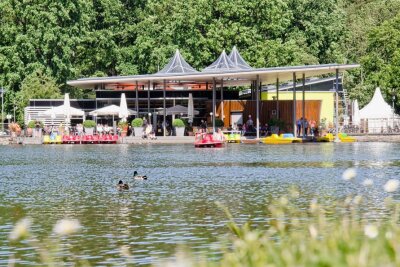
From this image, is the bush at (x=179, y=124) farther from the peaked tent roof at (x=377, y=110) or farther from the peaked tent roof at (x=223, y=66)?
the peaked tent roof at (x=377, y=110)

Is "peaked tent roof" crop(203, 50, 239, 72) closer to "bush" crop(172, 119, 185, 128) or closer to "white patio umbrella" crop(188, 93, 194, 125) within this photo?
"white patio umbrella" crop(188, 93, 194, 125)

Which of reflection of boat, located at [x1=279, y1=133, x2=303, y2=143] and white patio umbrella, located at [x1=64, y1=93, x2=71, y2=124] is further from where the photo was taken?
white patio umbrella, located at [x1=64, y1=93, x2=71, y2=124]

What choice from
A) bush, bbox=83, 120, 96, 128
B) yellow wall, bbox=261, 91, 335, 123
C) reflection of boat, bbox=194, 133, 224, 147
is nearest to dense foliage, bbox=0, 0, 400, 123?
Answer: yellow wall, bbox=261, 91, 335, 123

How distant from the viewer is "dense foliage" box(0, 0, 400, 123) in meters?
88.2

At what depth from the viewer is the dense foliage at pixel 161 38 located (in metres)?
88.2

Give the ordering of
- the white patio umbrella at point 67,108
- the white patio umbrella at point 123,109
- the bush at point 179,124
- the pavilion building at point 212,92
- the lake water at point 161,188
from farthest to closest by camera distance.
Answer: the white patio umbrella at point 67,108 < the white patio umbrella at point 123,109 < the bush at point 179,124 < the pavilion building at point 212,92 < the lake water at point 161,188

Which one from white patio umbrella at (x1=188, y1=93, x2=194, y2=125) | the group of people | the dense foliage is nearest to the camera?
the group of people

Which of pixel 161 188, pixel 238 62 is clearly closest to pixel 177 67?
pixel 238 62

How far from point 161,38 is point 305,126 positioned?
23.2 metres

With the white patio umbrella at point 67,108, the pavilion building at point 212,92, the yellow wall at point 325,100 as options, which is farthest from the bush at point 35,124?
the yellow wall at point 325,100

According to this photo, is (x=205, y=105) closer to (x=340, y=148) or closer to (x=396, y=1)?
(x=340, y=148)

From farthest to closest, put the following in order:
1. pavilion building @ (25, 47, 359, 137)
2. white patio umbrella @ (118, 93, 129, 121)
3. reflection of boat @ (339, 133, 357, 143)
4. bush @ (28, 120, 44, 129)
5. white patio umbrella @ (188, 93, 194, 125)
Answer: bush @ (28, 120, 44, 129)
white patio umbrella @ (118, 93, 129, 121)
white patio umbrella @ (188, 93, 194, 125)
reflection of boat @ (339, 133, 357, 143)
pavilion building @ (25, 47, 359, 137)

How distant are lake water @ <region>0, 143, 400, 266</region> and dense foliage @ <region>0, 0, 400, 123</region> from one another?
82.6 ft

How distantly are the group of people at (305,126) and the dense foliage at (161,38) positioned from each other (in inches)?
449
